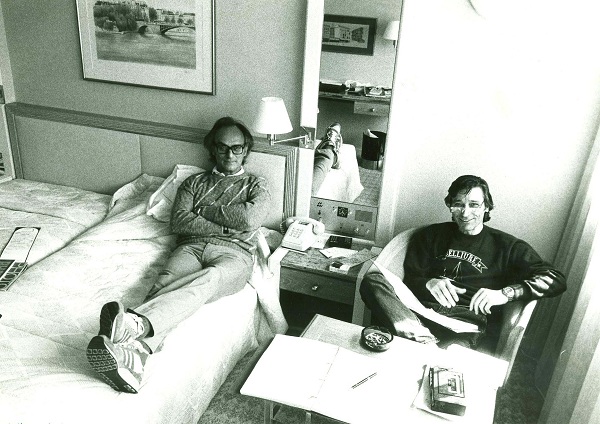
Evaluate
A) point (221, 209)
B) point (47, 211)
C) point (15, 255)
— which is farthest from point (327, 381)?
point (47, 211)

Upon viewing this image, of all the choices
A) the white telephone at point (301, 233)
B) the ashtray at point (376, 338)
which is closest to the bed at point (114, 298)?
the white telephone at point (301, 233)

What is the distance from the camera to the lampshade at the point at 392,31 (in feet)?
8.06

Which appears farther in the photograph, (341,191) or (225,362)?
(341,191)

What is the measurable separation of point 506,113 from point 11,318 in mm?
2324

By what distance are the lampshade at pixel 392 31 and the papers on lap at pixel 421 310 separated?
3.58ft

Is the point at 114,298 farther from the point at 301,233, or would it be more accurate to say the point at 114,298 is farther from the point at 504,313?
the point at 504,313

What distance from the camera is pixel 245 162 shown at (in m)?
2.88

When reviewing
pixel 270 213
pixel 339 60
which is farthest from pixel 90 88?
pixel 339 60

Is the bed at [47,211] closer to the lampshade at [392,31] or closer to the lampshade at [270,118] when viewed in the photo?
the lampshade at [270,118]

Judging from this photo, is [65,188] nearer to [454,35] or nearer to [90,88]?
[90,88]

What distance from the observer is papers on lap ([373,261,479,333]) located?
2129mm

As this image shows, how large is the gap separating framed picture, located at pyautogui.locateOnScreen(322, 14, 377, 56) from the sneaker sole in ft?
5.66

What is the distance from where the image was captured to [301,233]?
2.71 meters

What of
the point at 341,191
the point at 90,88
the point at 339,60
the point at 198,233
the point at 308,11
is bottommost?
the point at 198,233
